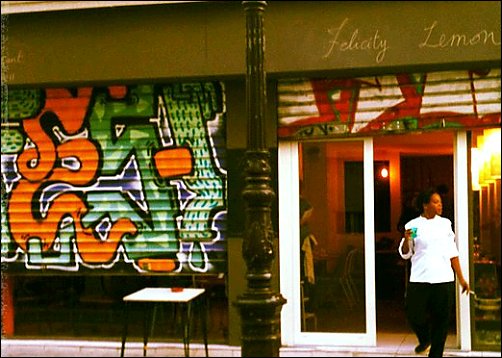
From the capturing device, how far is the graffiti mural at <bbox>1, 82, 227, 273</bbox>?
10734mm

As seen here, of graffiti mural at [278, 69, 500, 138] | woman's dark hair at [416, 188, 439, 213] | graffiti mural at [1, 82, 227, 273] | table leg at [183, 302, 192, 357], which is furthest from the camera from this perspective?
graffiti mural at [1, 82, 227, 273]

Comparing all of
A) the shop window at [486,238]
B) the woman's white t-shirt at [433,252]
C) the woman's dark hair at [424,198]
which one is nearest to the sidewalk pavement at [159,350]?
the shop window at [486,238]

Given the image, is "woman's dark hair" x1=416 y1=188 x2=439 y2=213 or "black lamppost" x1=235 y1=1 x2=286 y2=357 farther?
"woman's dark hair" x1=416 y1=188 x2=439 y2=213

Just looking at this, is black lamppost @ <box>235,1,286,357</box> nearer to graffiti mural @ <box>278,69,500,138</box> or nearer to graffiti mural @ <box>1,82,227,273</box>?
graffiti mural @ <box>278,69,500,138</box>

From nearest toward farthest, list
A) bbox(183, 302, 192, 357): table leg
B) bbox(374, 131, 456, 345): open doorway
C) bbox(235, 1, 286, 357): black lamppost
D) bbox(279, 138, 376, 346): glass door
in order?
bbox(235, 1, 286, 357): black lamppost → bbox(183, 302, 192, 357): table leg → bbox(279, 138, 376, 346): glass door → bbox(374, 131, 456, 345): open doorway

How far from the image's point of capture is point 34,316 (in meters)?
11.5

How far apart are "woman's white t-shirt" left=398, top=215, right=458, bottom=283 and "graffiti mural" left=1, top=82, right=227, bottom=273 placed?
8.69ft

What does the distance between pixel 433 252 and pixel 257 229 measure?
2814 millimetres

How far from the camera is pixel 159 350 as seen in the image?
418 inches

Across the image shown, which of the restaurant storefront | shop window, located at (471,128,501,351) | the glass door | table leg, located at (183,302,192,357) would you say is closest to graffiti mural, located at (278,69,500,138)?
the restaurant storefront

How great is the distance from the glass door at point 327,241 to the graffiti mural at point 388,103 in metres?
0.29

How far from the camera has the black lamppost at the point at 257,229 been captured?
22.4 ft

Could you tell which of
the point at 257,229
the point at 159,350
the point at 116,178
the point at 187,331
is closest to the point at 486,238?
the point at 187,331

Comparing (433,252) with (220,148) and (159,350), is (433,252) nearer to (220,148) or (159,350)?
(220,148)
